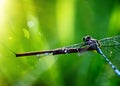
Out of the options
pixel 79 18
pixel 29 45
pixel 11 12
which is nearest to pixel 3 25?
pixel 11 12

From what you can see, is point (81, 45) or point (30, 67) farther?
point (30, 67)

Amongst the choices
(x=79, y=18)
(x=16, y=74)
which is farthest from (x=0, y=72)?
(x=79, y=18)

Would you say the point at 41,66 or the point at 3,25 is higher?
the point at 3,25

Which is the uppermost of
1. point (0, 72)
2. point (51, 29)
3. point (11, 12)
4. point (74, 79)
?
point (11, 12)

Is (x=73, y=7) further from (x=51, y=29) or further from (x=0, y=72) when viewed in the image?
(x=0, y=72)

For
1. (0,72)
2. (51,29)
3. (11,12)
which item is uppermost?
(11,12)

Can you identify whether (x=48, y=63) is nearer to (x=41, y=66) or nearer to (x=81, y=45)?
(x=41, y=66)

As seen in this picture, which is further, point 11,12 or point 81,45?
point 11,12

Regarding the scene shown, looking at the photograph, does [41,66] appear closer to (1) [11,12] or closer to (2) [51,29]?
(2) [51,29]

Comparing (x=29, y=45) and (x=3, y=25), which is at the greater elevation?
(x=3, y=25)
